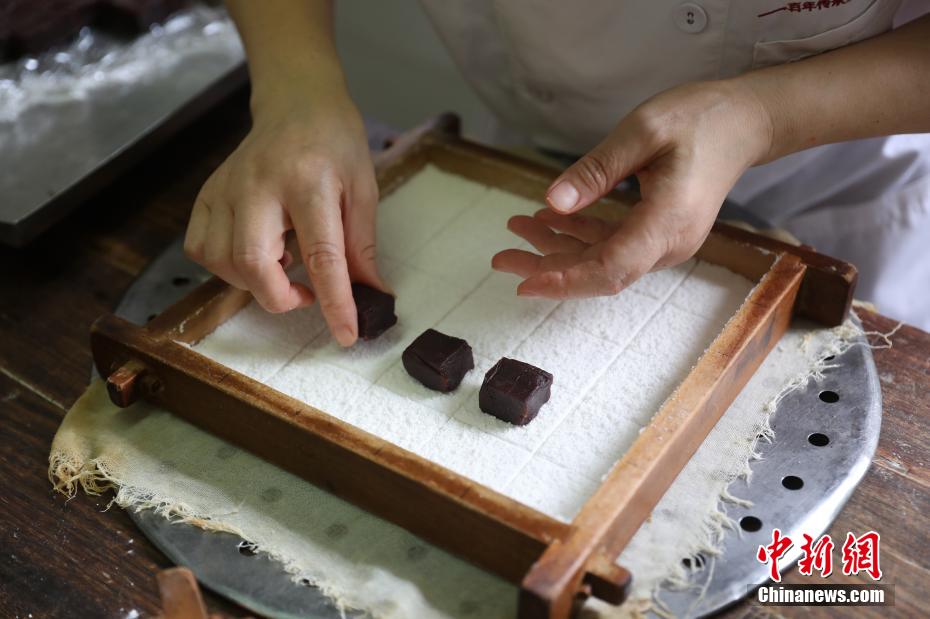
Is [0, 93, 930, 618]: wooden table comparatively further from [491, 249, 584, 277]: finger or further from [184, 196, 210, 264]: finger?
[491, 249, 584, 277]: finger

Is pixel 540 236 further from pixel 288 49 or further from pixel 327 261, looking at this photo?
pixel 288 49

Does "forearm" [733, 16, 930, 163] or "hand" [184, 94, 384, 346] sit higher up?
"forearm" [733, 16, 930, 163]

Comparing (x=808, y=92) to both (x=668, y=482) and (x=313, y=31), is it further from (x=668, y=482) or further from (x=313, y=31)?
(x=313, y=31)

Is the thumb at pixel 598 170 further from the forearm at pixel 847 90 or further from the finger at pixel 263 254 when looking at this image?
the finger at pixel 263 254

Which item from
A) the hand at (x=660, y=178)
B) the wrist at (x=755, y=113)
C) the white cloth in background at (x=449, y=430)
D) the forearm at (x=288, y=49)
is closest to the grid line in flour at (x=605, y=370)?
the white cloth in background at (x=449, y=430)

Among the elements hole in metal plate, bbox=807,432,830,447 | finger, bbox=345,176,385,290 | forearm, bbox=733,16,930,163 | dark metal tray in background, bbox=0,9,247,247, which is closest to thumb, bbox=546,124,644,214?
forearm, bbox=733,16,930,163

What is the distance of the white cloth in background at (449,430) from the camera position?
3.64ft

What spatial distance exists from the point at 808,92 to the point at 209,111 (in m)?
1.24

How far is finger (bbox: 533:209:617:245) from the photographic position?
1.40 metres

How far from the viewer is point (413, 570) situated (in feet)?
3.64

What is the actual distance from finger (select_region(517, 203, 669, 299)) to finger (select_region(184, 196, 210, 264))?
52cm

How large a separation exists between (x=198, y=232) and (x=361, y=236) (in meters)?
0.24

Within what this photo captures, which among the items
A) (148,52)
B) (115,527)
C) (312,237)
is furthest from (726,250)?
(148,52)

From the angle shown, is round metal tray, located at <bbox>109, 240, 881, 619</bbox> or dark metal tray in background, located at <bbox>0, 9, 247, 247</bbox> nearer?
round metal tray, located at <bbox>109, 240, 881, 619</bbox>
